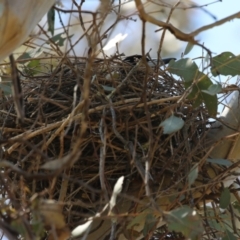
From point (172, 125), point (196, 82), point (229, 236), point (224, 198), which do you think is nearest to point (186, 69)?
point (196, 82)

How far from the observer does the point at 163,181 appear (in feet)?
4.46

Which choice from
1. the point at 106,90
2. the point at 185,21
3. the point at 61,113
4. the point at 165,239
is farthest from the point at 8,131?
the point at 185,21

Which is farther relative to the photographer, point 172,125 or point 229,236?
point 229,236

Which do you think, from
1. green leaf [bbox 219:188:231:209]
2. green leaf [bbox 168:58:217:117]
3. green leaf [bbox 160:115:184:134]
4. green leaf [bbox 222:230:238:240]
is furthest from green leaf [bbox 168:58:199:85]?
green leaf [bbox 222:230:238:240]

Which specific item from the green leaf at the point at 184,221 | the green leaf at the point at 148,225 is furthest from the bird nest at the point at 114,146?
the green leaf at the point at 184,221

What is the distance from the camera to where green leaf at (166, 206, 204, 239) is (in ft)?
3.09

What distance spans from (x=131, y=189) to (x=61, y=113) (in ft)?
0.81

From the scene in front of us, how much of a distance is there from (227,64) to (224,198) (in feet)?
0.98

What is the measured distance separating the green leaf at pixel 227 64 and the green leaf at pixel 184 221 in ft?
1.50

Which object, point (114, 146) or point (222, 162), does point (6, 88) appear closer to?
point (114, 146)

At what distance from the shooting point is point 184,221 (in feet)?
3.12

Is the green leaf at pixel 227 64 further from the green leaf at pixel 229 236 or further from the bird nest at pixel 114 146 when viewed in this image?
the green leaf at pixel 229 236

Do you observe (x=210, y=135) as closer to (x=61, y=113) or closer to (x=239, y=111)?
(x=239, y=111)

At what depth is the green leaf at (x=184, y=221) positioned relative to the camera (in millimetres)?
940
